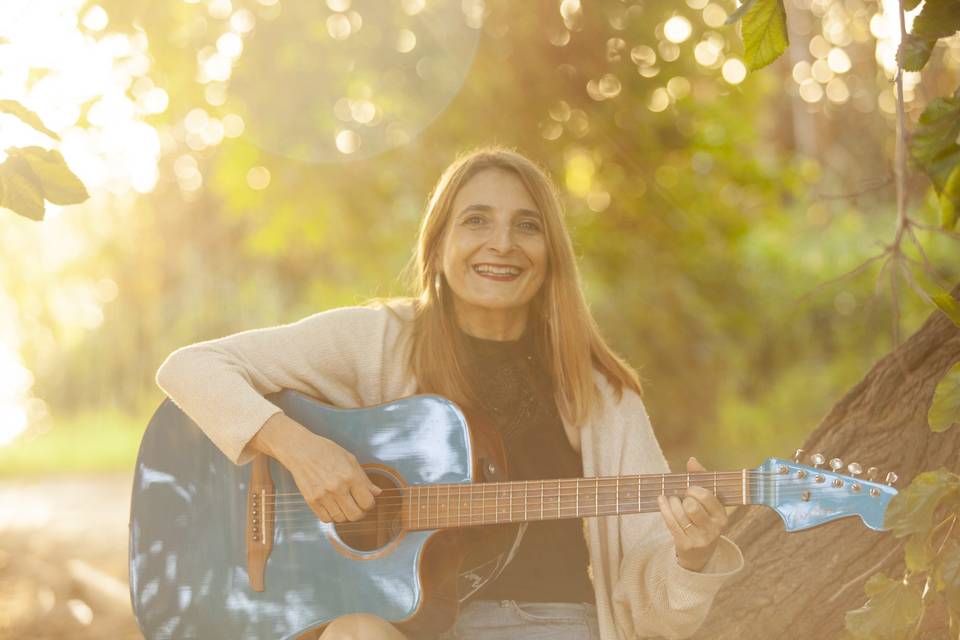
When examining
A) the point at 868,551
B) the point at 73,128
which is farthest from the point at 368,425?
the point at 73,128

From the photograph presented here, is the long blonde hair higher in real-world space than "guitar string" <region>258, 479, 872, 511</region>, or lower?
higher

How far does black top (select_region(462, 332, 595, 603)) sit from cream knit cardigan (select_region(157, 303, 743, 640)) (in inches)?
2.7

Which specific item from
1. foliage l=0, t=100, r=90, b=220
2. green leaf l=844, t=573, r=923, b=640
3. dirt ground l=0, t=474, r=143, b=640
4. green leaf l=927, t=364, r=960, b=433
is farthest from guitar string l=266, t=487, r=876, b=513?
dirt ground l=0, t=474, r=143, b=640

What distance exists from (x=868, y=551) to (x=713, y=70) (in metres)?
3.80

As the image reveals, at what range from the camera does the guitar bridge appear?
8.73 feet

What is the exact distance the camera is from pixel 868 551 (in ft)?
8.91

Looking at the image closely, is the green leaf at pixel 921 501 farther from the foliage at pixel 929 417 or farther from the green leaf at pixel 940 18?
the green leaf at pixel 940 18

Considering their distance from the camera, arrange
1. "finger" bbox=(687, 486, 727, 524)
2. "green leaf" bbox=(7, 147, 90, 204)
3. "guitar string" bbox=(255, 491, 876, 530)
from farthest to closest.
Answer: "guitar string" bbox=(255, 491, 876, 530) < "finger" bbox=(687, 486, 727, 524) < "green leaf" bbox=(7, 147, 90, 204)

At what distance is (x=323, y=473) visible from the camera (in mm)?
2553

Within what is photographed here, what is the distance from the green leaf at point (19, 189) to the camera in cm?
208

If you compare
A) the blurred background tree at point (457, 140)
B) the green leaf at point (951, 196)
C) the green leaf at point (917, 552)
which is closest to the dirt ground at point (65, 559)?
the blurred background tree at point (457, 140)

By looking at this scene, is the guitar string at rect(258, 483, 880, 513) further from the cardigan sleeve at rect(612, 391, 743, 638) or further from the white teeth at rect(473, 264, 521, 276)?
the white teeth at rect(473, 264, 521, 276)

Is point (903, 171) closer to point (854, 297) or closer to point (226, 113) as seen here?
point (226, 113)

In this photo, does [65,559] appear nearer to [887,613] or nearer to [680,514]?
[680,514]
